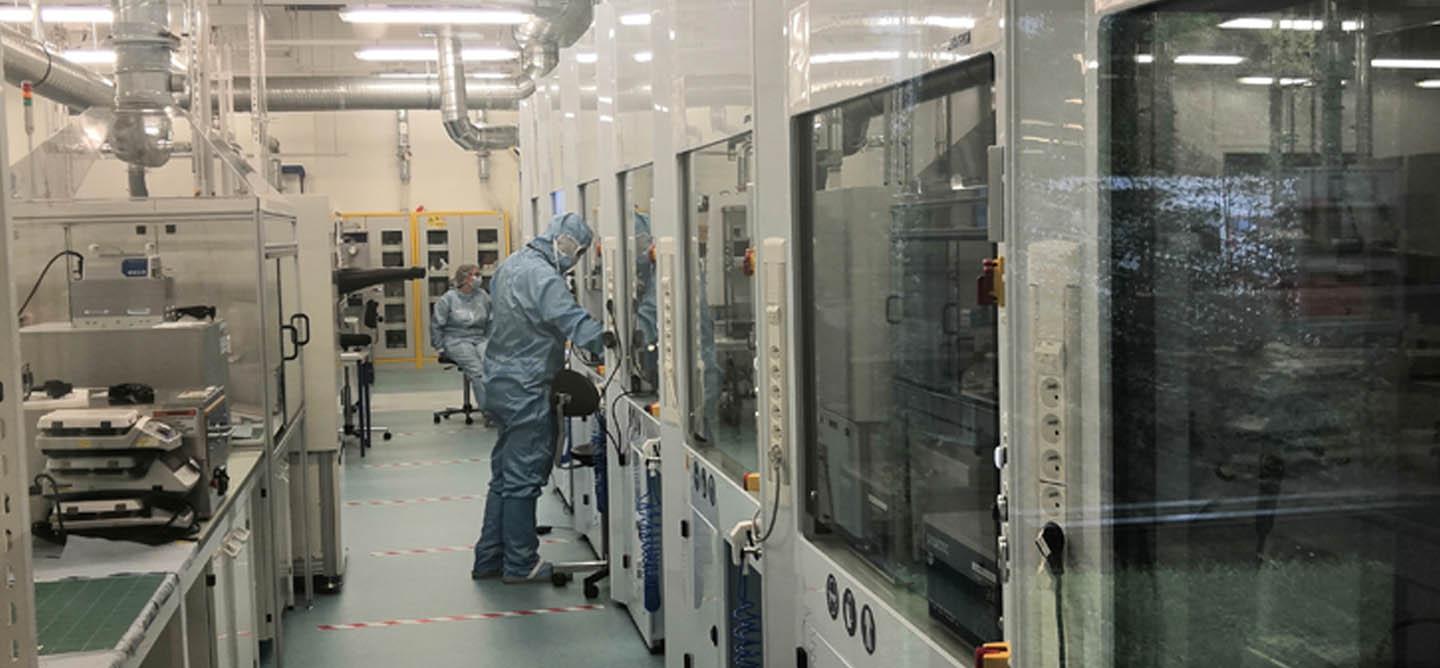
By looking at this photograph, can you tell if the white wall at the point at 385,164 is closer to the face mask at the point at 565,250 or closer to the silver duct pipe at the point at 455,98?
the silver duct pipe at the point at 455,98

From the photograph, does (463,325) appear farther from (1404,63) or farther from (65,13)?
(1404,63)

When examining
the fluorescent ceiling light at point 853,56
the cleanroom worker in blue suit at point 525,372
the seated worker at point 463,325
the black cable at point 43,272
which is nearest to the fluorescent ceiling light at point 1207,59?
the fluorescent ceiling light at point 853,56

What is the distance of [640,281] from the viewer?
15.3 ft

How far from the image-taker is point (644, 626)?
4641 millimetres

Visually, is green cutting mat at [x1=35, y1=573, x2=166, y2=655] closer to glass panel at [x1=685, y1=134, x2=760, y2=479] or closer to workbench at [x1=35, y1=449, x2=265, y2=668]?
workbench at [x1=35, y1=449, x2=265, y2=668]

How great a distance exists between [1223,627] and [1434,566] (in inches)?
11.2

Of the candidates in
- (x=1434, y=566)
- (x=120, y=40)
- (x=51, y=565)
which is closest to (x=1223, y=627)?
(x=1434, y=566)

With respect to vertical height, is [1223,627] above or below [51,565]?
above

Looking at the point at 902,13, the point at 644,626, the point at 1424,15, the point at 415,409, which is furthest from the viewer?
the point at 415,409

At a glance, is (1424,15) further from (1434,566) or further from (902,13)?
(902,13)

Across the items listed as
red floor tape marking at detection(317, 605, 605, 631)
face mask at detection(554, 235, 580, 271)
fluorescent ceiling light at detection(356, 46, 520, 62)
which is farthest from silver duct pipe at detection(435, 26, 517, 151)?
red floor tape marking at detection(317, 605, 605, 631)

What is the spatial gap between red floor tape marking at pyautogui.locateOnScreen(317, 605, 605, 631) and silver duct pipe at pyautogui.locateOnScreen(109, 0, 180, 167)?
6.28 feet

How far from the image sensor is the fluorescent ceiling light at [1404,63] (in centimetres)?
98

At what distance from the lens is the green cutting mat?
7.61 ft
